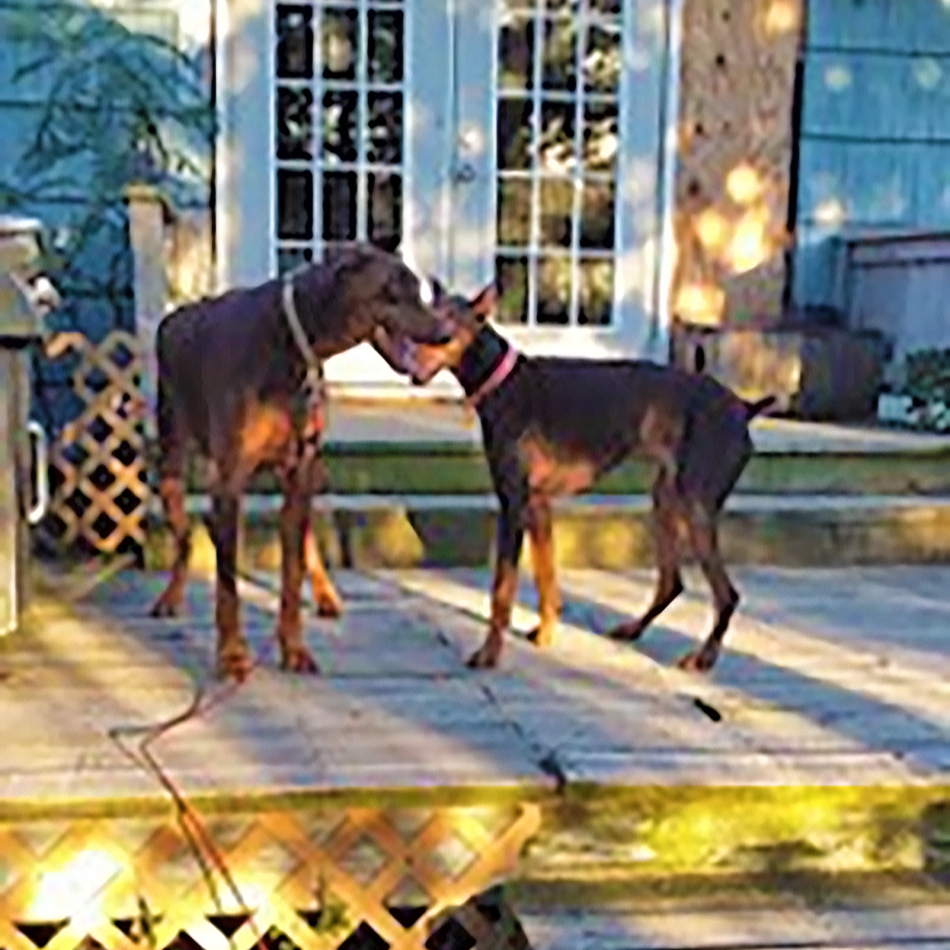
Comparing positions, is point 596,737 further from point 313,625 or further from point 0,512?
point 0,512

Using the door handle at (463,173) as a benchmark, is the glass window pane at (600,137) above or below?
above

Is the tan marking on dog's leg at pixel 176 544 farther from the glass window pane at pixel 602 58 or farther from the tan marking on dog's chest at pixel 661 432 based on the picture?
the glass window pane at pixel 602 58

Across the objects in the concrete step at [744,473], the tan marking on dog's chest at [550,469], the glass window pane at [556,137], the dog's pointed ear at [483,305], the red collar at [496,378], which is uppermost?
the glass window pane at [556,137]

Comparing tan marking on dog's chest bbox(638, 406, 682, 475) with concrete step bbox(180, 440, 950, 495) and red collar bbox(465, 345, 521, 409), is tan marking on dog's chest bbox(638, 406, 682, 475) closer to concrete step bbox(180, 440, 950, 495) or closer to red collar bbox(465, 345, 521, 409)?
red collar bbox(465, 345, 521, 409)

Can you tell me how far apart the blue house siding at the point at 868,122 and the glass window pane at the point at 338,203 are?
185cm

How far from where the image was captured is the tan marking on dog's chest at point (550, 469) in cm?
327

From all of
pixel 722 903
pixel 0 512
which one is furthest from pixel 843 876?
pixel 0 512

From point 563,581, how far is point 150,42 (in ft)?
8.63

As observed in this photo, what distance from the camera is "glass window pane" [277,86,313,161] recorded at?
5.85 m

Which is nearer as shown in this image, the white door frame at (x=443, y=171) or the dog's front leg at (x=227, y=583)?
the dog's front leg at (x=227, y=583)

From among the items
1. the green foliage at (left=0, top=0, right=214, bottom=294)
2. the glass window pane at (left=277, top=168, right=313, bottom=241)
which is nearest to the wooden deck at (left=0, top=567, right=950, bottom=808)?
the green foliage at (left=0, top=0, right=214, bottom=294)

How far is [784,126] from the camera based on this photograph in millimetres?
6125

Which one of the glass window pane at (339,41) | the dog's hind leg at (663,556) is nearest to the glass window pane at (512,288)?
the glass window pane at (339,41)

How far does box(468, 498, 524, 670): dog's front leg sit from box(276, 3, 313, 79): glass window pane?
3128 millimetres
